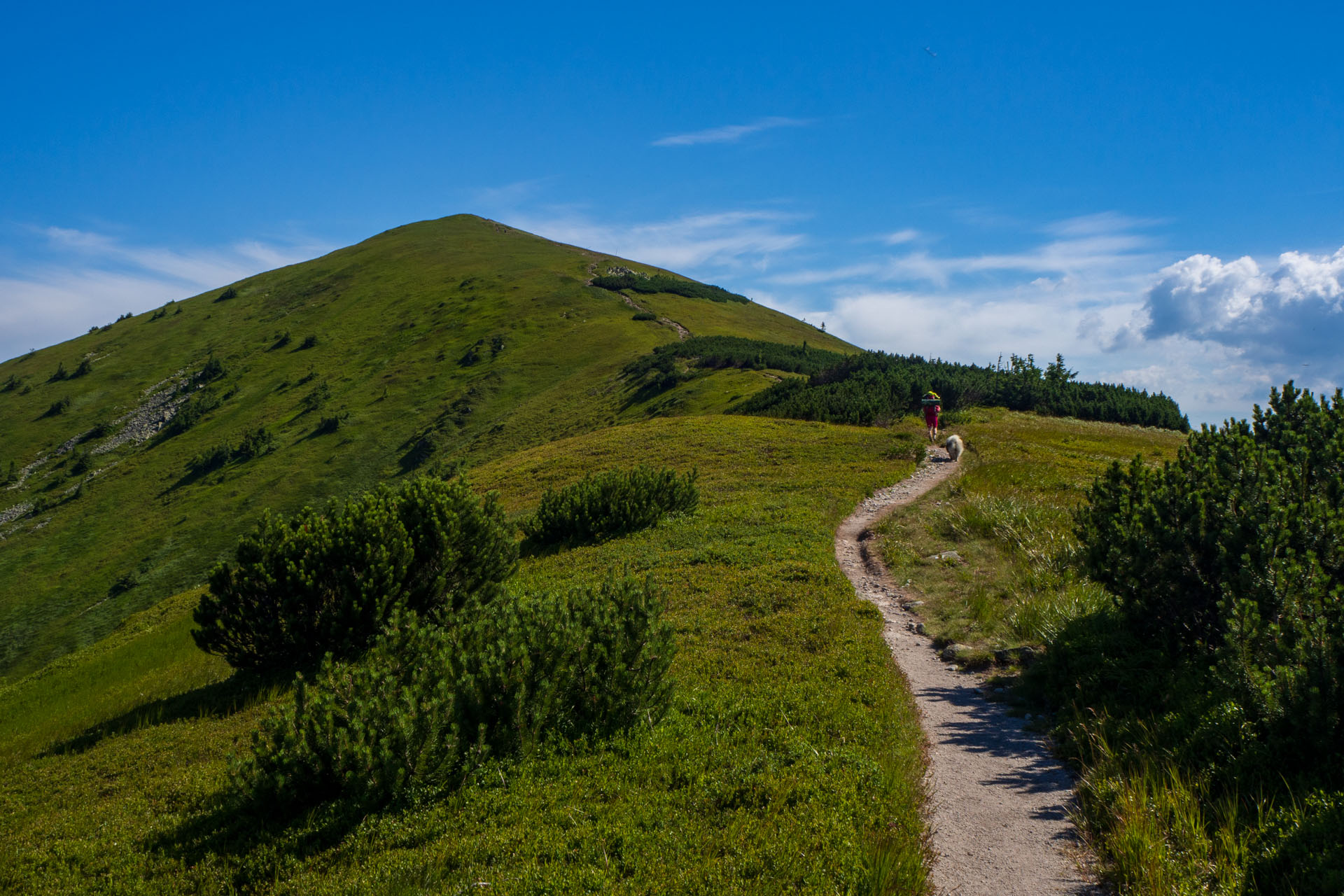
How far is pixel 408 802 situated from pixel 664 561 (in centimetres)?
960

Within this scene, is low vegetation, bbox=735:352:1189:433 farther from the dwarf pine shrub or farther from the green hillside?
the dwarf pine shrub

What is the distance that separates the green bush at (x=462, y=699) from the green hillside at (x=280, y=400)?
3654 cm

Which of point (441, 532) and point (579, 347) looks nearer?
point (441, 532)

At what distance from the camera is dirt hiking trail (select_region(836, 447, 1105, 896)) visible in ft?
16.5

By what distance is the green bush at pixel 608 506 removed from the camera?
18672mm

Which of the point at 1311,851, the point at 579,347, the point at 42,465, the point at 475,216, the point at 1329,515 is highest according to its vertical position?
the point at 475,216

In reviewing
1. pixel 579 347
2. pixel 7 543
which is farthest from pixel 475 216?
pixel 7 543

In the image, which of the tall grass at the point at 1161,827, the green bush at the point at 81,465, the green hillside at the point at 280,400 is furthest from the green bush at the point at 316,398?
Answer: the tall grass at the point at 1161,827

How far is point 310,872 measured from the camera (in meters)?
5.14

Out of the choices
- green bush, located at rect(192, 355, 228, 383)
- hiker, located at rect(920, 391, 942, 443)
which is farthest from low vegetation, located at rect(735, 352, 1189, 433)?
green bush, located at rect(192, 355, 228, 383)

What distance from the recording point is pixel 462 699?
6512mm

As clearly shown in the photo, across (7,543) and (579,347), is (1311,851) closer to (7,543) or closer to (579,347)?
(579,347)

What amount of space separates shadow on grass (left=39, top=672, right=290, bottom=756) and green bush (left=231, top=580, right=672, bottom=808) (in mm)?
4037

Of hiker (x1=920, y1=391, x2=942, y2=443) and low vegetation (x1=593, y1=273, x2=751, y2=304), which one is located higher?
low vegetation (x1=593, y1=273, x2=751, y2=304)
